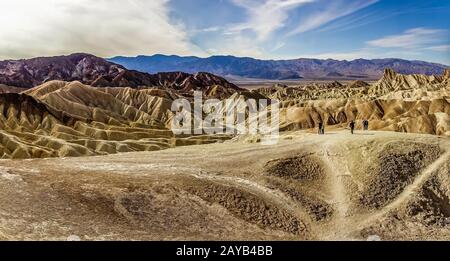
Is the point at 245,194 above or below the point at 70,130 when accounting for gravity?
above

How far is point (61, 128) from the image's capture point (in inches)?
5177

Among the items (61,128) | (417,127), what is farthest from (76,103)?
(417,127)

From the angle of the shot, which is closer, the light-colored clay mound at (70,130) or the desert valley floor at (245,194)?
the desert valley floor at (245,194)

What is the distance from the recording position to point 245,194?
3519 cm

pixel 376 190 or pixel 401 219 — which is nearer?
pixel 401 219

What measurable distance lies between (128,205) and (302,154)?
60.2ft

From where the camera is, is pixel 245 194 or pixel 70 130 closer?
pixel 245 194

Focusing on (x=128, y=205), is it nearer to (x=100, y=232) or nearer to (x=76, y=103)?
(x=100, y=232)

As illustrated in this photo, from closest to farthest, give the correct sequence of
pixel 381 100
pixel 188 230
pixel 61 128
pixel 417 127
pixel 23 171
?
pixel 188 230 < pixel 23 171 < pixel 417 127 < pixel 61 128 < pixel 381 100

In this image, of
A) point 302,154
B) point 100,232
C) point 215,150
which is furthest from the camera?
point 215,150

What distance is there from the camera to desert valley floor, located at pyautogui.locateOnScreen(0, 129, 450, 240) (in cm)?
2959

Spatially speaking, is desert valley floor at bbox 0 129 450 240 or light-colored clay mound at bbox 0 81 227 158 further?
light-colored clay mound at bbox 0 81 227 158

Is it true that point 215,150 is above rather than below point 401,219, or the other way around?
above

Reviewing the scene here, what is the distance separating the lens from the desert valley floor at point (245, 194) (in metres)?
29.6
